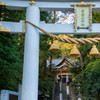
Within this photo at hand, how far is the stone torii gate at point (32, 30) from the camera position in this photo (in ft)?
15.4

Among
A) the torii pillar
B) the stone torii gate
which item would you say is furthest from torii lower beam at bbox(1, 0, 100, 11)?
the torii pillar

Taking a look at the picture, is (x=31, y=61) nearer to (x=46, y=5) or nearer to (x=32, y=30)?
(x=32, y=30)

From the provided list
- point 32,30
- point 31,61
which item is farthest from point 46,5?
point 31,61

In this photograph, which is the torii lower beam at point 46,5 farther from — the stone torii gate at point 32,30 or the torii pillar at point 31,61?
the torii pillar at point 31,61

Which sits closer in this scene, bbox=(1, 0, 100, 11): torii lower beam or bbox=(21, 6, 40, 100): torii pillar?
bbox=(21, 6, 40, 100): torii pillar

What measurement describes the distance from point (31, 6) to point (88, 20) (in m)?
1.59

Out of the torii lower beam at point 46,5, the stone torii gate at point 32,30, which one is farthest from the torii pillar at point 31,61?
the torii lower beam at point 46,5

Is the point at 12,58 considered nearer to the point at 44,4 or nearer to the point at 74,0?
the point at 44,4

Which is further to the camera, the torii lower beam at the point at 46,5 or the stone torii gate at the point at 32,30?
the torii lower beam at the point at 46,5

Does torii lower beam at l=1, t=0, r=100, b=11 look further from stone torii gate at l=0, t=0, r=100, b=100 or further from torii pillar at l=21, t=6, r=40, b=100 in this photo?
torii pillar at l=21, t=6, r=40, b=100

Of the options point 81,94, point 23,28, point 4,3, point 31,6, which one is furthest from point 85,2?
point 81,94

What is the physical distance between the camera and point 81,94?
16656 millimetres

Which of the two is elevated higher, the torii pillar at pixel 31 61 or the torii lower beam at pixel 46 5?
the torii lower beam at pixel 46 5

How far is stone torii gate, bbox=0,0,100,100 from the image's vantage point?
184 inches
